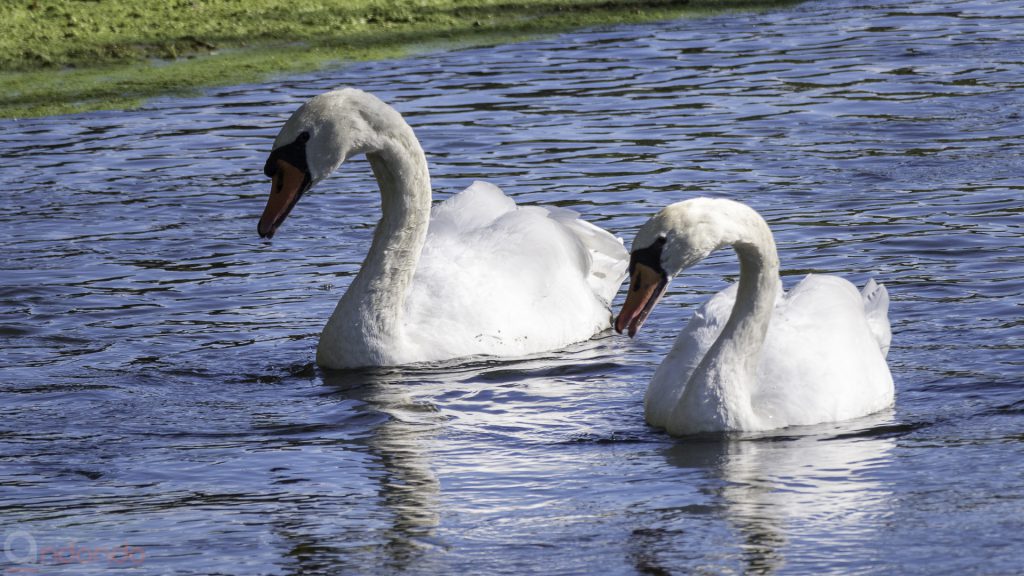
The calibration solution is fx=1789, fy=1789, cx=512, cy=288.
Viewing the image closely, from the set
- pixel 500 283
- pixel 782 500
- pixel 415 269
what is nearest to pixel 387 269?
pixel 415 269

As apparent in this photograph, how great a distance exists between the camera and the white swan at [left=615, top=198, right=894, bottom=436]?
6133mm

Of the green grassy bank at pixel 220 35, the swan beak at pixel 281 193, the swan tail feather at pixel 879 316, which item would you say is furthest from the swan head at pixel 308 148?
the green grassy bank at pixel 220 35

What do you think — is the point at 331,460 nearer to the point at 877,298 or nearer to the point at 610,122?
the point at 877,298

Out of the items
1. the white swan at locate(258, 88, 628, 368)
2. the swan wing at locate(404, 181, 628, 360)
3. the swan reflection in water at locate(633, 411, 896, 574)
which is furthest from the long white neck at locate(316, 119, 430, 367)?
the swan reflection in water at locate(633, 411, 896, 574)

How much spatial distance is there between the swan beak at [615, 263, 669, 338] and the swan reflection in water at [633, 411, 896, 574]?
1.53 ft

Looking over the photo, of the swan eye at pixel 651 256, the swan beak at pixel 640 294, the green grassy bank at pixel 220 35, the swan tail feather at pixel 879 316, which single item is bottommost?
the swan tail feather at pixel 879 316

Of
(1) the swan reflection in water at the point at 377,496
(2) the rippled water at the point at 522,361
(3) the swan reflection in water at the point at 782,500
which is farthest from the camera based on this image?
(2) the rippled water at the point at 522,361

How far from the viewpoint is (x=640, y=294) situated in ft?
20.3

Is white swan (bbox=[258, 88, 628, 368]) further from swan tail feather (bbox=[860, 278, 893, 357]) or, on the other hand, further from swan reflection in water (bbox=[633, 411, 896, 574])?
swan reflection in water (bbox=[633, 411, 896, 574])

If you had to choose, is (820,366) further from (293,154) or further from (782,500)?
(293,154)

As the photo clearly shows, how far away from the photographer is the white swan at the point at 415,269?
7.40m

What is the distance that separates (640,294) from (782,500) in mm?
987

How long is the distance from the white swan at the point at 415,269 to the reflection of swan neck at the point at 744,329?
1.46 meters

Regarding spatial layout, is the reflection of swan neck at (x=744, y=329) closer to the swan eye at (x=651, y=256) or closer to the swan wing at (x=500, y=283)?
the swan eye at (x=651, y=256)
